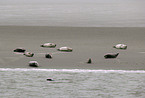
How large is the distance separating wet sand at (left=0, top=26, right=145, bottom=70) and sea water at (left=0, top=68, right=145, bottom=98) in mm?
645

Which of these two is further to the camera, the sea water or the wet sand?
the wet sand

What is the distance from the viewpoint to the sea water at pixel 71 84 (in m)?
2.69

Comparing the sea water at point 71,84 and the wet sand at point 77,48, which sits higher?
the wet sand at point 77,48

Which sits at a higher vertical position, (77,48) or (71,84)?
(77,48)

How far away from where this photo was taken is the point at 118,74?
347 cm

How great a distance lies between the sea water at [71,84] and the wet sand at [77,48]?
645 mm

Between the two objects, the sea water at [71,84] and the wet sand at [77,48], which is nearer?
the sea water at [71,84]

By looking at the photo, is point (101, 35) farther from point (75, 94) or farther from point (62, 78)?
point (75, 94)

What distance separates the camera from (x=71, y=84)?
300 centimetres

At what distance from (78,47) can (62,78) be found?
2861 millimetres

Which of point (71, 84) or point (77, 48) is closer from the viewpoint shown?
point (71, 84)

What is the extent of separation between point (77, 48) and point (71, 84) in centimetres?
297

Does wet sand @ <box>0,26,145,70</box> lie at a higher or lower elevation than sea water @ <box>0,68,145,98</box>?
higher

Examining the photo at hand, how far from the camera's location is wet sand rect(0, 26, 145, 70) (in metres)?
4.33
